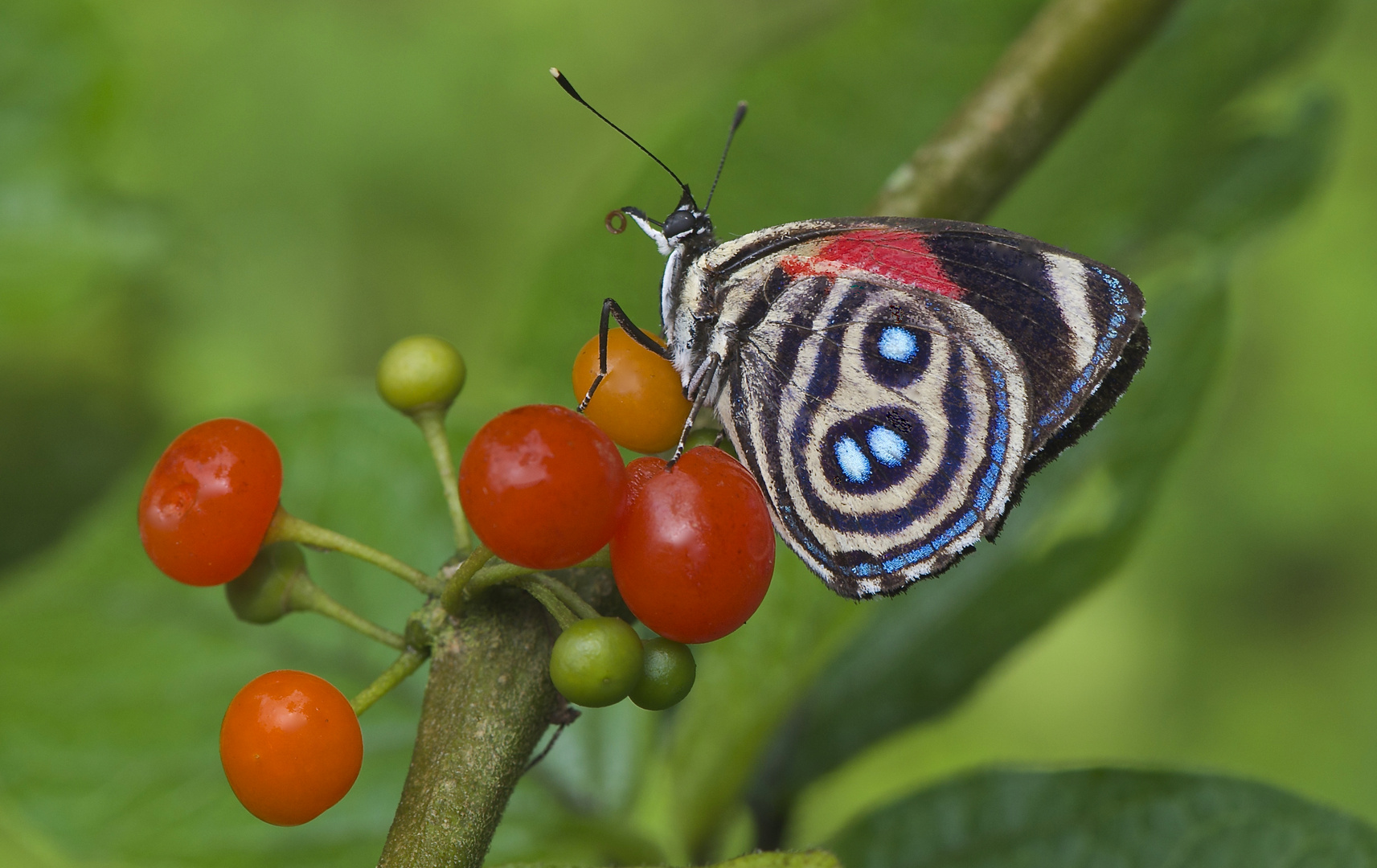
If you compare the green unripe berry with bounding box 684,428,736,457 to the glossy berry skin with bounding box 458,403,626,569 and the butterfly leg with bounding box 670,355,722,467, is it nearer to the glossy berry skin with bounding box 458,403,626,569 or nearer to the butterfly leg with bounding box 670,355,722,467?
the butterfly leg with bounding box 670,355,722,467

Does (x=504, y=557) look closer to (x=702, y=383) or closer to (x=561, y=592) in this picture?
(x=561, y=592)

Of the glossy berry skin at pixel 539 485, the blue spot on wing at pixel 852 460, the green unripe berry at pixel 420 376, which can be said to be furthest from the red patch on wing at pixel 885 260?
the glossy berry skin at pixel 539 485

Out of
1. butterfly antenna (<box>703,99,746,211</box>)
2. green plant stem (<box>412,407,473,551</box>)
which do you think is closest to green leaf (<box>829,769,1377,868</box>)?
green plant stem (<box>412,407,473,551</box>)

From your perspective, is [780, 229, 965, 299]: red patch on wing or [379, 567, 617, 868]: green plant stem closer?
[379, 567, 617, 868]: green plant stem

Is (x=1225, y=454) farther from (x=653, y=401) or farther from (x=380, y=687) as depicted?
(x=380, y=687)

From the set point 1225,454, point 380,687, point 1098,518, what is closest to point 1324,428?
point 1225,454

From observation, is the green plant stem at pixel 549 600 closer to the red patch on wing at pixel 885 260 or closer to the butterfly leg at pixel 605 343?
the butterfly leg at pixel 605 343
